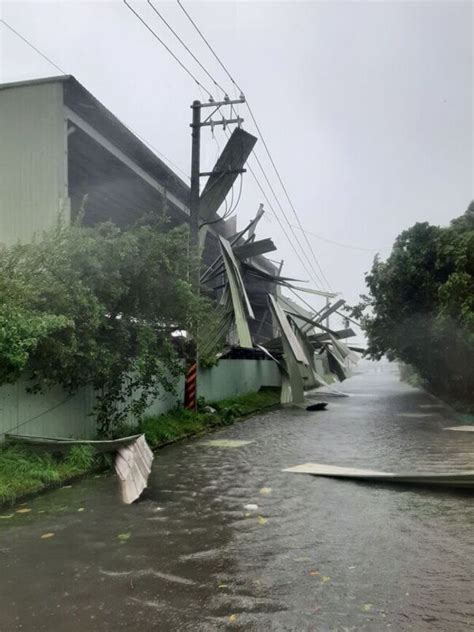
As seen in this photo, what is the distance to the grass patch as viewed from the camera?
7.08m

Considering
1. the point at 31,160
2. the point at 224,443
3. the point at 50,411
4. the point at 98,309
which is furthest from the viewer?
the point at 31,160

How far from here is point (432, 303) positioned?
19.5 meters

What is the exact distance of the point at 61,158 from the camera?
12.8 m

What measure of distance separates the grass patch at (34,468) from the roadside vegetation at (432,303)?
1054 centimetres

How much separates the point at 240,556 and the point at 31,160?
11169 millimetres

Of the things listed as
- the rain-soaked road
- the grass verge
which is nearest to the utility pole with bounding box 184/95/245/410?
the grass verge

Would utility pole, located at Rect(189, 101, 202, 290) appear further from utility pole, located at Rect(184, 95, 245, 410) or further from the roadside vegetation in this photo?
the roadside vegetation

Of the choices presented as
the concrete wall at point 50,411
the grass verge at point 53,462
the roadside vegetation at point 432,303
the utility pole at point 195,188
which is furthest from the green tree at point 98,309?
the roadside vegetation at point 432,303

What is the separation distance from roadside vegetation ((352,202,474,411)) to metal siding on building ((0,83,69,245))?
35.4 ft

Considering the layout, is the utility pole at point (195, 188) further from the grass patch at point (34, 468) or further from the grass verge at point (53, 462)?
the grass patch at point (34, 468)

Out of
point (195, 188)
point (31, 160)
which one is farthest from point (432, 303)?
point (31, 160)

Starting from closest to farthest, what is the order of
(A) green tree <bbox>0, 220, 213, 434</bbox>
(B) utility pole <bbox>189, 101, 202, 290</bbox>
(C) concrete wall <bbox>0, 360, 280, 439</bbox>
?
(A) green tree <bbox>0, 220, 213, 434</bbox>
(C) concrete wall <bbox>0, 360, 280, 439</bbox>
(B) utility pole <bbox>189, 101, 202, 290</bbox>

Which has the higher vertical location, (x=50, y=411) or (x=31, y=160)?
(x=31, y=160)

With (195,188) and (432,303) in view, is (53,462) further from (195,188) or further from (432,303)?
(432,303)
